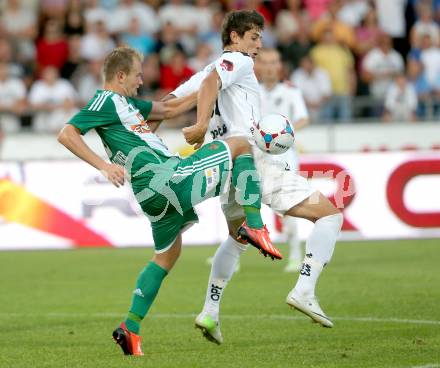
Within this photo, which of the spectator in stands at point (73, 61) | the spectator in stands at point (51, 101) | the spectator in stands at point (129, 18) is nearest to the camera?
the spectator in stands at point (51, 101)

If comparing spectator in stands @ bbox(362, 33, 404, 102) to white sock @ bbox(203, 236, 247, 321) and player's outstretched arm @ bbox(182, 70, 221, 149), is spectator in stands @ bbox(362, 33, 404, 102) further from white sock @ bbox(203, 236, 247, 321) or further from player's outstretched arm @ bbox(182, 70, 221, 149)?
player's outstretched arm @ bbox(182, 70, 221, 149)

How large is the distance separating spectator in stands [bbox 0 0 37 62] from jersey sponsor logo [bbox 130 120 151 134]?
13084 mm

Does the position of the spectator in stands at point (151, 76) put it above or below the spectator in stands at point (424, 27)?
below

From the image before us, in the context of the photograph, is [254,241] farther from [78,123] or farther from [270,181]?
[78,123]

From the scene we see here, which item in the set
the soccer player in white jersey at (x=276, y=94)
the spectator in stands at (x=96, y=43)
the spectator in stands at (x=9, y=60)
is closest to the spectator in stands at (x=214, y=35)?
the spectator in stands at (x=96, y=43)

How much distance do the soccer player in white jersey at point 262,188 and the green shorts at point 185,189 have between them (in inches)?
6.5

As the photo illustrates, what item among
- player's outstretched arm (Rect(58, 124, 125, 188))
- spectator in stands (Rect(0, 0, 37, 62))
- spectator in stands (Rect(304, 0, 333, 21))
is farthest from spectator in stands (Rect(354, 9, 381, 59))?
player's outstretched arm (Rect(58, 124, 125, 188))

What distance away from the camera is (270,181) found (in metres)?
8.16

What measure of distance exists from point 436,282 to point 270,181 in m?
4.21

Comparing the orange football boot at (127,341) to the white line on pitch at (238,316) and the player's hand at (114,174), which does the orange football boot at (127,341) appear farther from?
the white line on pitch at (238,316)

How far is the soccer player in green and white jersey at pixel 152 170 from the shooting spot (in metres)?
7.70

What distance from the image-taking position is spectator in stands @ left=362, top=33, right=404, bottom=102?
20.2 meters

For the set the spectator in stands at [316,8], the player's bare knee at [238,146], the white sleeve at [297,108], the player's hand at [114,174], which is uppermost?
the spectator in stands at [316,8]

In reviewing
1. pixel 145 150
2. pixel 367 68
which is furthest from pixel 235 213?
pixel 367 68
